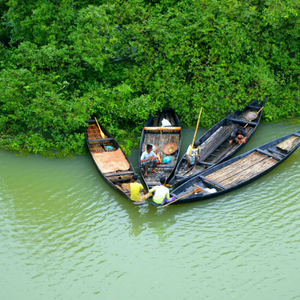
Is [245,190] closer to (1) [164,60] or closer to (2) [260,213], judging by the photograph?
(2) [260,213]

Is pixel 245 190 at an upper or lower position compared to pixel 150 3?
lower

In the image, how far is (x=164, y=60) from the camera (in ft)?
46.1

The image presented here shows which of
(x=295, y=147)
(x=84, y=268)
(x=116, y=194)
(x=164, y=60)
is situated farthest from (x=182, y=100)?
(x=84, y=268)

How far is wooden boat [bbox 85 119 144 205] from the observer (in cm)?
998

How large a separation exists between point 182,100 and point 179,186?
4953 mm

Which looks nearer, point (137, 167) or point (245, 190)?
point (245, 190)

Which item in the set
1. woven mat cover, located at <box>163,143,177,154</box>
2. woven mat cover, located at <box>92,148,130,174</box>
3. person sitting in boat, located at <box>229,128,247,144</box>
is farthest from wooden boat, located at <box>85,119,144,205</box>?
person sitting in boat, located at <box>229,128,247,144</box>

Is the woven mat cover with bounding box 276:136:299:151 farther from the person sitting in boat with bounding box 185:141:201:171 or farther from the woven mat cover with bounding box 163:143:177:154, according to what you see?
the woven mat cover with bounding box 163:143:177:154

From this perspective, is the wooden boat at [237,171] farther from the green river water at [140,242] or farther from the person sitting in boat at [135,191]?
the person sitting in boat at [135,191]

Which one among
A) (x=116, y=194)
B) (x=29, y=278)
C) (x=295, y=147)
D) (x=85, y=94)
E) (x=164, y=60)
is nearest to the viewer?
(x=29, y=278)

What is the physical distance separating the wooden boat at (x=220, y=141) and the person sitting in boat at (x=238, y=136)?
132mm

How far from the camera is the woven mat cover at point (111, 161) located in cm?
1059

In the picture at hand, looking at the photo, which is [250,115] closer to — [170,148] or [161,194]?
[170,148]

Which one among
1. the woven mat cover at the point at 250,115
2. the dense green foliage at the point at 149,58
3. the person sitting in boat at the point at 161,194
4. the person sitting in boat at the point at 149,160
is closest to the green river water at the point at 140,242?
the person sitting in boat at the point at 161,194
